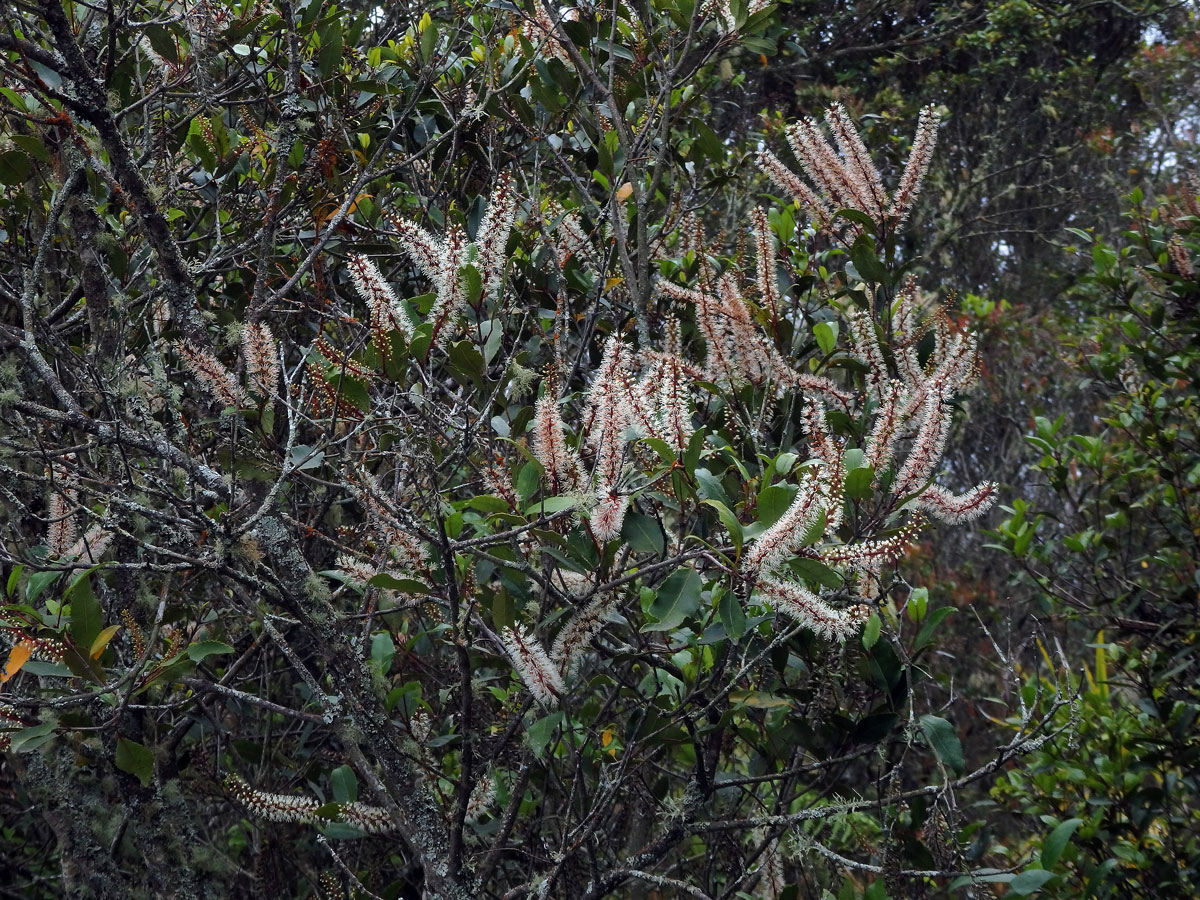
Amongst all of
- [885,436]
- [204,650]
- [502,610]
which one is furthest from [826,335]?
[204,650]

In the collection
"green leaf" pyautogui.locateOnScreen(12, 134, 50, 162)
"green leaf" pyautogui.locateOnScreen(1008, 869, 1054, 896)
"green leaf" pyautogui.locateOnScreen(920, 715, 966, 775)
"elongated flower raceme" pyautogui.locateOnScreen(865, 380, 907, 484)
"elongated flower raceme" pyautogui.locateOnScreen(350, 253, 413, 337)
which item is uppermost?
"green leaf" pyautogui.locateOnScreen(12, 134, 50, 162)

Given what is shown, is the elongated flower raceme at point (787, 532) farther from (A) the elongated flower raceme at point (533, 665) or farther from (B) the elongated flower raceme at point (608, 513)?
(A) the elongated flower raceme at point (533, 665)

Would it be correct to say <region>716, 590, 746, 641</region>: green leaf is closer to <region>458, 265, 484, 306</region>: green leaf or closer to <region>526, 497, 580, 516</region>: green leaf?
<region>526, 497, 580, 516</region>: green leaf

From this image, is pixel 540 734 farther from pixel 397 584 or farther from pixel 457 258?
pixel 457 258

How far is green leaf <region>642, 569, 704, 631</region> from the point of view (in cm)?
176

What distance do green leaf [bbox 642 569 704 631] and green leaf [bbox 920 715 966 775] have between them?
1.92ft

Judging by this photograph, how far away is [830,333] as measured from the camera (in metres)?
2.40

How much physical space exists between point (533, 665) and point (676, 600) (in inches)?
10.9

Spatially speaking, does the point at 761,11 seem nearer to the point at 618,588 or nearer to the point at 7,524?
the point at 618,588

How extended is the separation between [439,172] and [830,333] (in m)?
1.75

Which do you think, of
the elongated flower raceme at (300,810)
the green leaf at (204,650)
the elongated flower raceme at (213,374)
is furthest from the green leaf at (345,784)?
the elongated flower raceme at (213,374)

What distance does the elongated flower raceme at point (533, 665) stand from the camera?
5.78 feet

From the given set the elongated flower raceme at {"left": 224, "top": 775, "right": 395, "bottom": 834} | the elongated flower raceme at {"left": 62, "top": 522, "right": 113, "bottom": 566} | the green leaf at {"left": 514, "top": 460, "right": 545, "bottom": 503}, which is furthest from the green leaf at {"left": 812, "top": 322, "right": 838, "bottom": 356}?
the elongated flower raceme at {"left": 62, "top": 522, "right": 113, "bottom": 566}

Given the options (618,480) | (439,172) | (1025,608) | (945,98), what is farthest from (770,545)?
(945,98)
